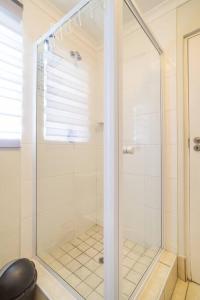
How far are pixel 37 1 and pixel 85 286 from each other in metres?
1.84

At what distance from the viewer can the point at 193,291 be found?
3.46 feet

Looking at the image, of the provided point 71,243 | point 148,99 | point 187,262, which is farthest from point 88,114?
point 187,262

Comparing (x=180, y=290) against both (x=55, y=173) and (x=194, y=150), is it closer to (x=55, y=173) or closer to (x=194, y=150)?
(x=194, y=150)

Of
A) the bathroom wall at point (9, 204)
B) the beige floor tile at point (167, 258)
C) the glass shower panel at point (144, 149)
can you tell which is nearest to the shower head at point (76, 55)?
the glass shower panel at point (144, 149)

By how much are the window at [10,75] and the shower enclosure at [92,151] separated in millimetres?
141

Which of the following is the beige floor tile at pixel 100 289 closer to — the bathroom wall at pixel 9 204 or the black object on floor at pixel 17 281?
the black object on floor at pixel 17 281

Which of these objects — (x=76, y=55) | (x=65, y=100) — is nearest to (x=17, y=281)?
(x=65, y=100)

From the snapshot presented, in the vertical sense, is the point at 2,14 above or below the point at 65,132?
above

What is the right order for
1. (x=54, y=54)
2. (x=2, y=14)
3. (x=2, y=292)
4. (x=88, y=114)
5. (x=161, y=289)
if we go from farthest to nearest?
(x=88, y=114)
(x=54, y=54)
(x=2, y=14)
(x=161, y=289)
(x=2, y=292)

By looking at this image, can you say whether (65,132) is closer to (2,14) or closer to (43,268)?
(2,14)

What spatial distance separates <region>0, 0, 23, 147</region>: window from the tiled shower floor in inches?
31.7

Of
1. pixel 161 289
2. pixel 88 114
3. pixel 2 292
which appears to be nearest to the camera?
pixel 2 292

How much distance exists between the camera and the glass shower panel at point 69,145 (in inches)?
44.9

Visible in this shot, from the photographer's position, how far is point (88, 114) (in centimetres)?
138
